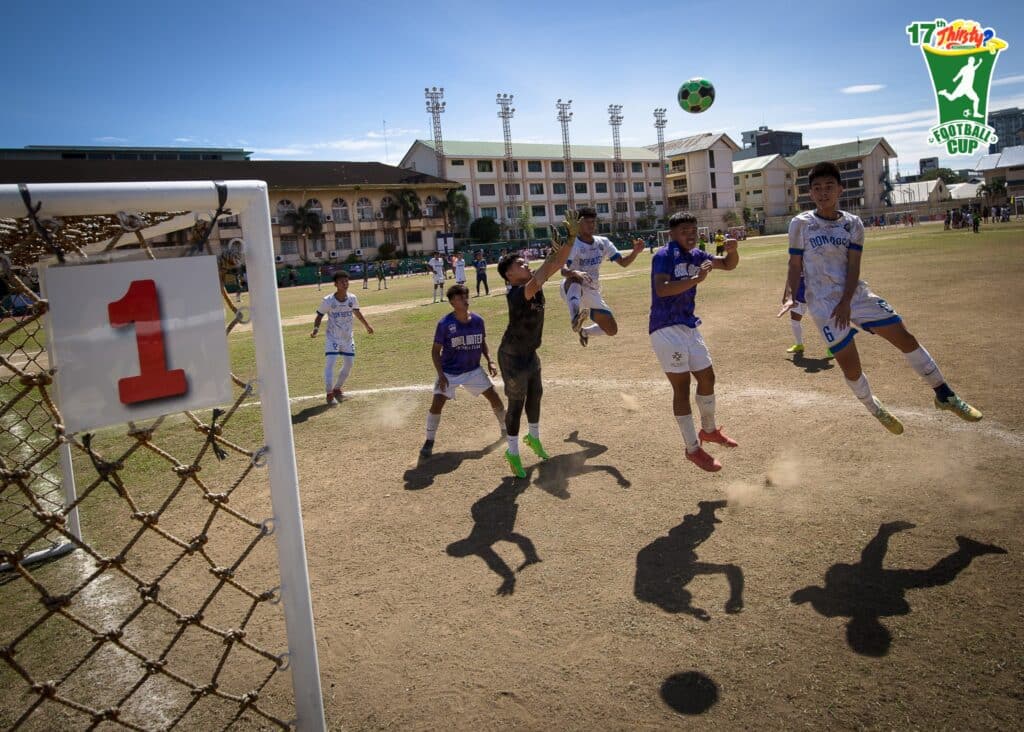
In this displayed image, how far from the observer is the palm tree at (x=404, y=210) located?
76.2 metres

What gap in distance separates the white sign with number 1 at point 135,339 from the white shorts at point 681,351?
14.1ft

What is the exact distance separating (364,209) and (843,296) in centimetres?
7488

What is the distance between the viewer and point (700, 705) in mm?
3271

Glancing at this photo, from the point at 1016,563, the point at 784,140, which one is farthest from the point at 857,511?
A: the point at 784,140

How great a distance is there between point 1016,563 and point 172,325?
519 cm

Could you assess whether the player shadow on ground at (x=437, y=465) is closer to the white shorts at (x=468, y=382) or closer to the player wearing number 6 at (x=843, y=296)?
the white shorts at (x=468, y=382)

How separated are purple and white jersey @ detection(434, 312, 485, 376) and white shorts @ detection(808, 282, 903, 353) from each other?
3.73m

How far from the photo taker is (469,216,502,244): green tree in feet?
271

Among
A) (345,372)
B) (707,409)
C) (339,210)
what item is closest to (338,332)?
(345,372)

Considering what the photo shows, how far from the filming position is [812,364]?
10.4 m

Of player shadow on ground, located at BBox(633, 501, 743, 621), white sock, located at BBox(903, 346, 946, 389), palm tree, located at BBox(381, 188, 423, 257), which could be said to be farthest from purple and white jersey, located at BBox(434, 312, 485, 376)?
palm tree, located at BBox(381, 188, 423, 257)

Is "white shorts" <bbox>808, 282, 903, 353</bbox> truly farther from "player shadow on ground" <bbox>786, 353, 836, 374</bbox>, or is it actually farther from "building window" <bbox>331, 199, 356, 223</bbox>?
"building window" <bbox>331, 199, 356, 223</bbox>

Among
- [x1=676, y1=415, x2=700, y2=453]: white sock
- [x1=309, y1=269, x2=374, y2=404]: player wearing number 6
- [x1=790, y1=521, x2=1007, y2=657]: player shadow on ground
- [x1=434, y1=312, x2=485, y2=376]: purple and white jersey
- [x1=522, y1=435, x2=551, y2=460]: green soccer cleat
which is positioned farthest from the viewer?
[x1=309, y1=269, x2=374, y2=404]: player wearing number 6

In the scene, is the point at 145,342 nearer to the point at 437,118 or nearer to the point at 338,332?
the point at 338,332
